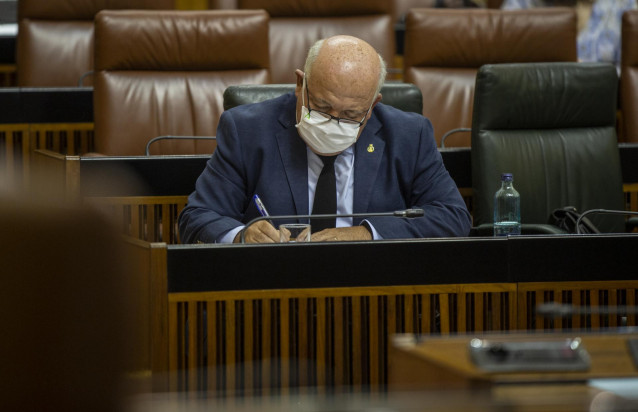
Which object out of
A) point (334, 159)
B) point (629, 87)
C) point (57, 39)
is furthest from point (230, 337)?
point (57, 39)

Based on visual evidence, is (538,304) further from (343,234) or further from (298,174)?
(298,174)

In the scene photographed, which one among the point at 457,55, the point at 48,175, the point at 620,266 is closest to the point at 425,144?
the point at 620,266

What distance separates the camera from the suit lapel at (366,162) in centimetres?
238

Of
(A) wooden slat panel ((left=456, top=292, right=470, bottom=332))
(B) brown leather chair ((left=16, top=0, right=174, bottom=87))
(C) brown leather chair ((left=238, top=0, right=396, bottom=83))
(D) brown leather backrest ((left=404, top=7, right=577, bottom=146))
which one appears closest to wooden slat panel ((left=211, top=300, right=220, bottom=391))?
(A) wooden slat panel ((left=456, top=292, right=470, bottom=332))

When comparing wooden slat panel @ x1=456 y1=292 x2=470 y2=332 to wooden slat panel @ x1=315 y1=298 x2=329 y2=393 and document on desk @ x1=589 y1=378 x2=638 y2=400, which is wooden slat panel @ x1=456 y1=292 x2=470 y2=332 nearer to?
wooden slat panel @ x1=315 y1=298 x2=329 y2=393

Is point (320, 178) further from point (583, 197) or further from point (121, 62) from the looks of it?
point (121, 62)

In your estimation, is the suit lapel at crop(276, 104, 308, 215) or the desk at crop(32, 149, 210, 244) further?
the desk at crop(32, 149, 210, 244)

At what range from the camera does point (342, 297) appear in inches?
69.1

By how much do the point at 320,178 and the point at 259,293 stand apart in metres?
0.72

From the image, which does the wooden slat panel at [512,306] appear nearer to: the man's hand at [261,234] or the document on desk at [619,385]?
the man's hand at [261,234]

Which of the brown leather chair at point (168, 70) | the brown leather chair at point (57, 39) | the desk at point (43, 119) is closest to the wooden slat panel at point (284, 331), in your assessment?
the brown leather chair at point (168, 70)

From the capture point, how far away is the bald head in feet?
7.53

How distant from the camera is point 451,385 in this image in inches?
42.4

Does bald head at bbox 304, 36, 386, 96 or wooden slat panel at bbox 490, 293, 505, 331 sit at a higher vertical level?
bald head at bbox 304, 36, 386, 96
